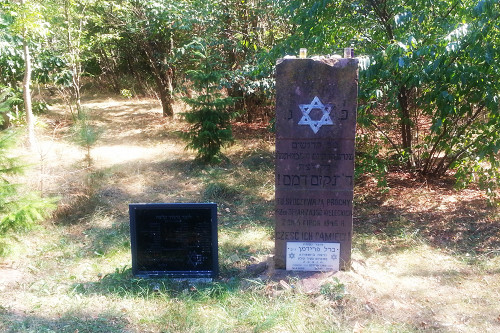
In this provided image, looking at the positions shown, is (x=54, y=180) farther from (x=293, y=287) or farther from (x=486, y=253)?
(x=486, y=253)

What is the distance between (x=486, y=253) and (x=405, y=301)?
1.93m

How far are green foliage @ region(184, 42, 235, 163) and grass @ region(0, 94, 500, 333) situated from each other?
46 cm

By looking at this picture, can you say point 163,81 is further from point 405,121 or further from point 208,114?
point 405,121

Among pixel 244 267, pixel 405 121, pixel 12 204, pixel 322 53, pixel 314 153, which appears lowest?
pixel 244 267

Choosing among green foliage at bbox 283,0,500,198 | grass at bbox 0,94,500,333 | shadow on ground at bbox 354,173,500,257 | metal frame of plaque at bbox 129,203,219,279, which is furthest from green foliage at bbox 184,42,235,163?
metal frame of plaque at bbox 129,203,219,279

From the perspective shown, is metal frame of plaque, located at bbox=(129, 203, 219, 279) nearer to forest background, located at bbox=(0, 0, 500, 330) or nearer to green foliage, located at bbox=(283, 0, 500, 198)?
forest background, located at bbox=(0, 0, 500, 330)

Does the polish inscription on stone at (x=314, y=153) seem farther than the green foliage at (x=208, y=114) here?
No

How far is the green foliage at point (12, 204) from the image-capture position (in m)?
4.63

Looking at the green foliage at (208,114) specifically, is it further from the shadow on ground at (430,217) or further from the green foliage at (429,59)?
the shadow on ground at (430,217)

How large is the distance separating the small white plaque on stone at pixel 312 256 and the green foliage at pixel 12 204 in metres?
2.68

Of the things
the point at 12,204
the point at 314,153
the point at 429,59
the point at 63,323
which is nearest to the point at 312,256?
the point at 314,153

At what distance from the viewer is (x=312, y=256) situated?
442cm

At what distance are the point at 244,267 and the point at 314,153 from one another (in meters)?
1.55

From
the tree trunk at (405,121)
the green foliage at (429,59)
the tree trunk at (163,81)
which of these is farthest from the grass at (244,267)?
the tree trunk at (163,81)
